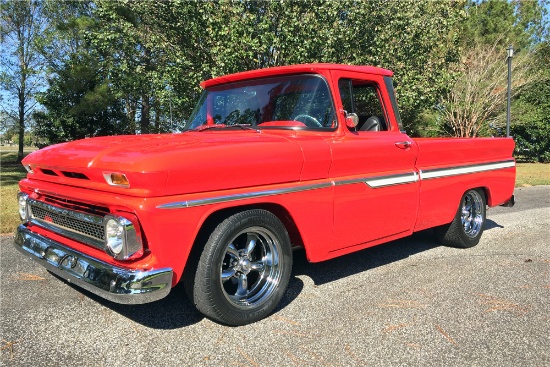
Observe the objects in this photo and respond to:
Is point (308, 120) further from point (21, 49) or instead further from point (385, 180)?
point (21, 49)

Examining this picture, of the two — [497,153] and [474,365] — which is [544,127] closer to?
[497,153]

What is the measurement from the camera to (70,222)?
299 cm

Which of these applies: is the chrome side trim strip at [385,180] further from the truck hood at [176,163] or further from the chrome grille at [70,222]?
the chrome grille at [70,222]

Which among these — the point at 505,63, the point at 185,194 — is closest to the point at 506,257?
the point at 185,194

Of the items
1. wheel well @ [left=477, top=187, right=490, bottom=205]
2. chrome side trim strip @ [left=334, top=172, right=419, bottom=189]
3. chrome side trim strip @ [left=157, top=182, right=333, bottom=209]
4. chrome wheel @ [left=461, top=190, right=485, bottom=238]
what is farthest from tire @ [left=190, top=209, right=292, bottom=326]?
wheel well @ [left=477, top=187, right=490, bottom=205]

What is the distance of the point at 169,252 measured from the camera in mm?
2512

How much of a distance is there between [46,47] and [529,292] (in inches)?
720

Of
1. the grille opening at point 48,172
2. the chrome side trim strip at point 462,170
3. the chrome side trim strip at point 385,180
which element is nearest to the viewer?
the grille opening at point 48,172

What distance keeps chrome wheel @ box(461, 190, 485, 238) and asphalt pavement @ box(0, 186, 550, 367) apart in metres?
0.85

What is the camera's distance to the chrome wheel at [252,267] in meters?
3.00

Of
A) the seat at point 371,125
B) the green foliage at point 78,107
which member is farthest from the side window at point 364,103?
the green foliage at point 78,107

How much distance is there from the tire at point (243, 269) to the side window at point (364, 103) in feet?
4.62

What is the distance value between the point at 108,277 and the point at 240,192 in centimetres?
95

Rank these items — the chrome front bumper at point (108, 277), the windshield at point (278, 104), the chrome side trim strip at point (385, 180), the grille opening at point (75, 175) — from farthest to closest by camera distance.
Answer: the windshield at point (278, 104)
the chrome side trim strip at point (385, 180)
the grille opening at point (75, 175)
the chrome front bumper at point (108, 277)
